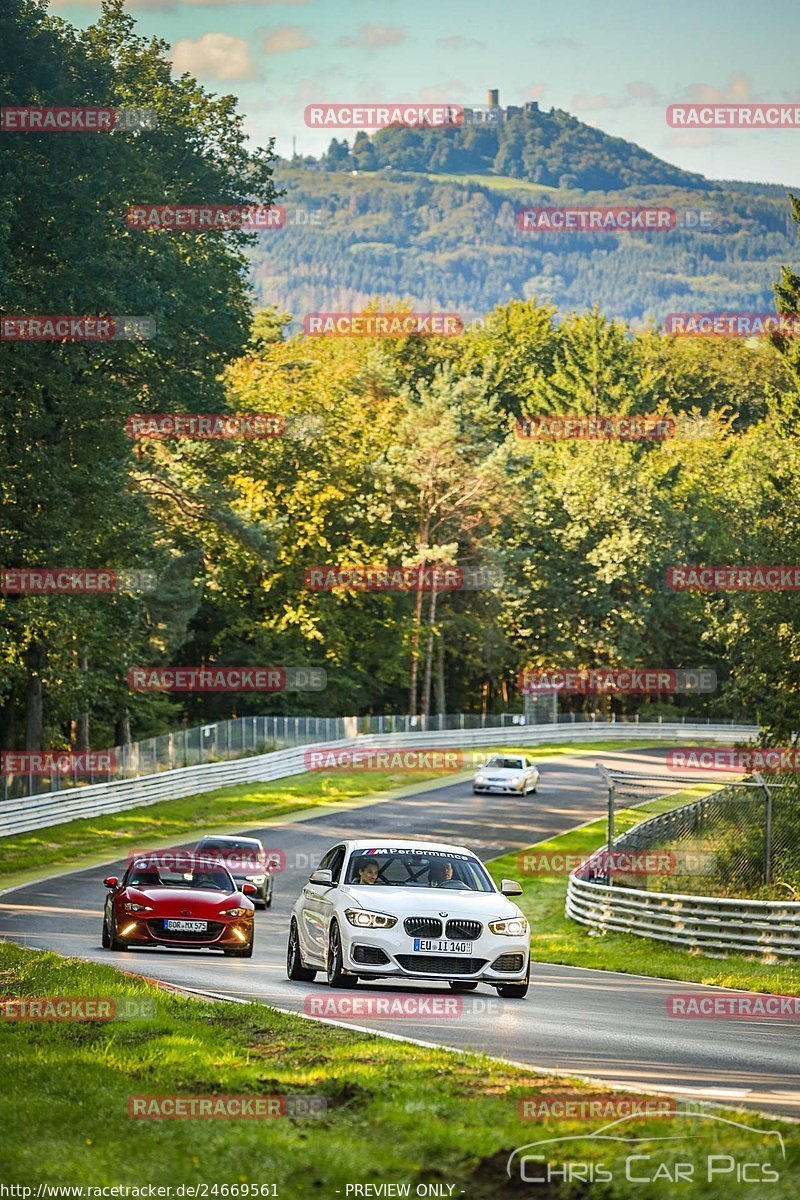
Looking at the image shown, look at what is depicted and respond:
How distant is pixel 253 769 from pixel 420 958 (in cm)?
4327

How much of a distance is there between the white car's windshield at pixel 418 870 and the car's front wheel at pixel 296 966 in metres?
1.34

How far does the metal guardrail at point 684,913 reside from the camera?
25047 mm

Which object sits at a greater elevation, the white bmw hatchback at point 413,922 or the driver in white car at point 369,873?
the driver in white car at point 369,873

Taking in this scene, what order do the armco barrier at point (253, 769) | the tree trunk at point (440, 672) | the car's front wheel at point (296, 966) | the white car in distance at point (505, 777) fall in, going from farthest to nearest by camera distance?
the tree trunk at point (440, 672) < the white car in distance at point (505, 777) < the armco barrier at point (253, 769) < the car's front wheel at point (296, 966)

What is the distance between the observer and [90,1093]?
32.0 ft

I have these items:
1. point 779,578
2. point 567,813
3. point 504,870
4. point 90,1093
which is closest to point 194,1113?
point 90,1093

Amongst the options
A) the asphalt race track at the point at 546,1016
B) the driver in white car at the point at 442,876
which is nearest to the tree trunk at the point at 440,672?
the asphalt race track at the point at 546,1016

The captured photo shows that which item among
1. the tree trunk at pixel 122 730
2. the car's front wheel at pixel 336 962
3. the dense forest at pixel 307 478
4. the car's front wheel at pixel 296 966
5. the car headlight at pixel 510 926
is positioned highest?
the dense forest at pixel 307 478

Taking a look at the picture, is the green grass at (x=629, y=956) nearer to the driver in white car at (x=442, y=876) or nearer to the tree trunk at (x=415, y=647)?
the driver in white car at (x=442, y=876)

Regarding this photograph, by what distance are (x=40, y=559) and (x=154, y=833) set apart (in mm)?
9354

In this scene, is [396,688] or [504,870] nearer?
[504,870]

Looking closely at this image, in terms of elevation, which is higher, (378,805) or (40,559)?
(40,559)

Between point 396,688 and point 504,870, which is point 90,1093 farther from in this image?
point 396,688

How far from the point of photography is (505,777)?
186 feet
